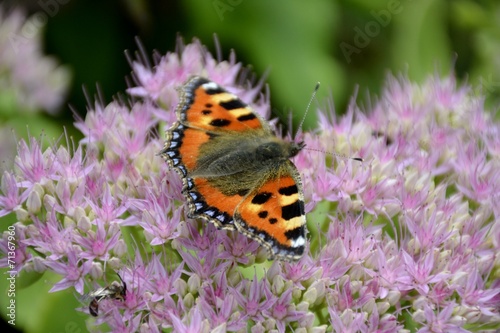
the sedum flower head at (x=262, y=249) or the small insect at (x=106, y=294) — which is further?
the sedum flower head at (x=262, y=249)

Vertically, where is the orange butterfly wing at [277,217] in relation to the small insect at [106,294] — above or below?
above

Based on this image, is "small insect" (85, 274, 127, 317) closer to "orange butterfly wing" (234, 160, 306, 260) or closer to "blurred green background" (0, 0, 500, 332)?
"orange butterfly wing" (234, 160, 306, 260)

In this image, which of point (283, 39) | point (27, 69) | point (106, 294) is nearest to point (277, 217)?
point (106, 294)

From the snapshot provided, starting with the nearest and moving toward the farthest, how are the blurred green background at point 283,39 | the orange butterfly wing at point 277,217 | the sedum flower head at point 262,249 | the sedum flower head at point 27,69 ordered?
the orange butterfly wing at point 277,217 < the sedum flower head at point 262,249 < the sedum flower head at point 27,69 < the blurred green background at point 283,39

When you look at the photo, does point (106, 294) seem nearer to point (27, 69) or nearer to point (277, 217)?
point (277, 217)

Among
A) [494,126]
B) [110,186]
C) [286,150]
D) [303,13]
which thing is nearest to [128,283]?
[110,186]

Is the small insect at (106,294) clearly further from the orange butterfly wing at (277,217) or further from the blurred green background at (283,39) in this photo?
the blurred green background at (283,39)

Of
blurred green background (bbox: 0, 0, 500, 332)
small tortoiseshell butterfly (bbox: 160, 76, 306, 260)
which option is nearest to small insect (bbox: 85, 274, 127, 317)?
small tortoiseshell butterfly (bbox: 160, 76, 306, 260)

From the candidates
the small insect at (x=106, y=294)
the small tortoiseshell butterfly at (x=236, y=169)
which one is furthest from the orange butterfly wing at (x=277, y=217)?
the small insect at (x=106, y=294)
